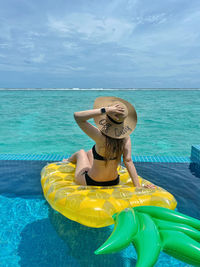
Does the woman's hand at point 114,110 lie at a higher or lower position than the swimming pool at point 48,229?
higher

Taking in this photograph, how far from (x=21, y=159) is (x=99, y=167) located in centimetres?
293

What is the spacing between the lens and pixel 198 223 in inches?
68.4

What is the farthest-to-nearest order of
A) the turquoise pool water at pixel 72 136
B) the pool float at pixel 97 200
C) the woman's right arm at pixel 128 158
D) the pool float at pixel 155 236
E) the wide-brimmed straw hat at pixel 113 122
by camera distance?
the turquoise pool water at pixel 72 136 → the woman's right arm at pixel 128 158 → the wide-brimmed straw hat at pixel 113 122 → the pool float at pixel 97 200 → the pool float at pixel 155 236

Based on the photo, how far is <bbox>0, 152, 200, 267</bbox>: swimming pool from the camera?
2.15m

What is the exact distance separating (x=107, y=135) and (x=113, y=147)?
0.17m

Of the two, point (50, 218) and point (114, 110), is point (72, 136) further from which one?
point (114, 110)

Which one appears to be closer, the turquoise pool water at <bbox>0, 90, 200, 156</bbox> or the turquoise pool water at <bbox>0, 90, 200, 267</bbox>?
the turquoise pool water at <bbox>0, 90, 200, 267</bbox>

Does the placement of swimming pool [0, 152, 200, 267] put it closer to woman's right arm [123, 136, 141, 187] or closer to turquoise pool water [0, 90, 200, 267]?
turquoise pool water [0, 90, 200, 267]

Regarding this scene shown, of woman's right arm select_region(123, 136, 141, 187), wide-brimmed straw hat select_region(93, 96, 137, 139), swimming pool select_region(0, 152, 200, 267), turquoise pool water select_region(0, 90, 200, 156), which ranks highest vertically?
wide-brimmed straw hat select_region(93, 96, 137, 139)

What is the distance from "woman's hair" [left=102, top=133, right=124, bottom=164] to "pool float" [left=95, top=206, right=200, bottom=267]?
0.60 metres

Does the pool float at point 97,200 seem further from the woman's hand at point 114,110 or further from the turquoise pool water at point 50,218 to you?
the woman's hand at point 114,110

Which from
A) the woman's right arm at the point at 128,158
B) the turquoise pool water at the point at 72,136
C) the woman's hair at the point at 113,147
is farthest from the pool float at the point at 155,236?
the turquoise pool water at the point at 72,136

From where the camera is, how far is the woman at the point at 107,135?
203 centimetres

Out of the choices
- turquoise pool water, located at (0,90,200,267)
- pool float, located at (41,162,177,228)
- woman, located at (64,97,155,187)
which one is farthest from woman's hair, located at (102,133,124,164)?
turquoise pool water, located at (0,90,200,267)
